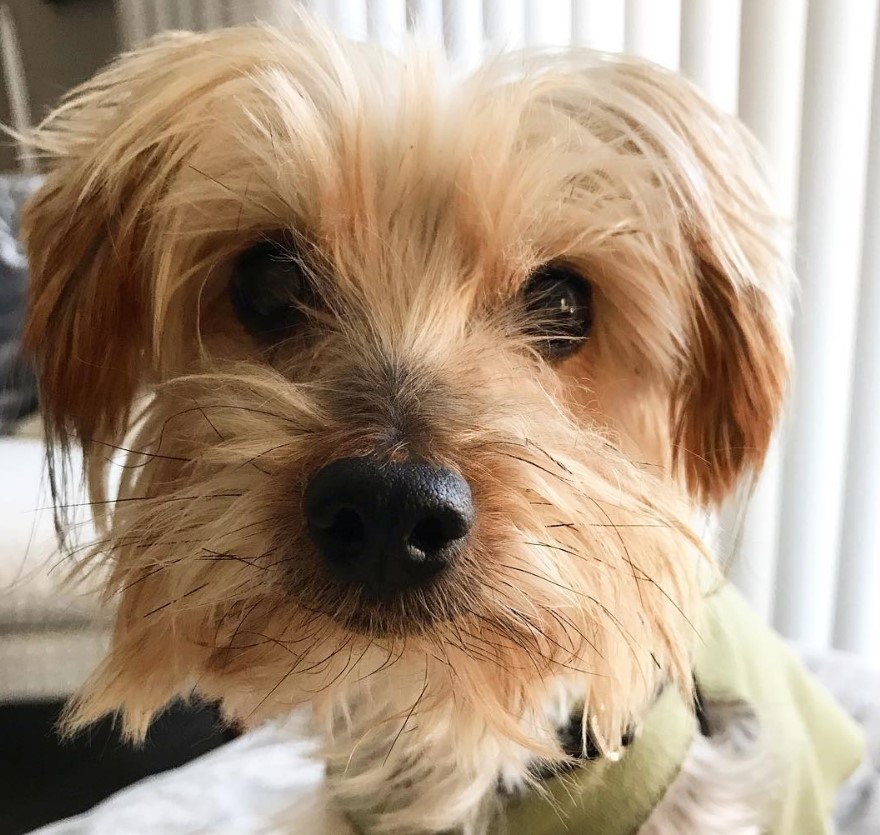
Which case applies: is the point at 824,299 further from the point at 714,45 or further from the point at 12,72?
the point at 12,72

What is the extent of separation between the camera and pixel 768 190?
1040mm

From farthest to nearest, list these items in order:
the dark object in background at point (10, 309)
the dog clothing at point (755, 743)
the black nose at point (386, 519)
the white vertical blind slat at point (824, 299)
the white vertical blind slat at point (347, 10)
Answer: the dark object in background at point (10, 309)
the white vertical blind slat at point (347, 10)
the white vertical blind slat at point (824, 299)
the dog clothing at point (755, 743)
the black nose at point (386, 519)

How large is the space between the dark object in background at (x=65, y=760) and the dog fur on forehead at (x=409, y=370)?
87 cm

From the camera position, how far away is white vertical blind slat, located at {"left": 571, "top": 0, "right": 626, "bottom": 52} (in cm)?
163

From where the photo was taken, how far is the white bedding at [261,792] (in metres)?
1.22

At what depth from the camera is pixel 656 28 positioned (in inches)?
61.9

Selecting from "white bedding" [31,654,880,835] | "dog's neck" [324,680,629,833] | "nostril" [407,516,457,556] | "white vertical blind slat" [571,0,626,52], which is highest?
"white vertical blind slat" [571,0,626,52]

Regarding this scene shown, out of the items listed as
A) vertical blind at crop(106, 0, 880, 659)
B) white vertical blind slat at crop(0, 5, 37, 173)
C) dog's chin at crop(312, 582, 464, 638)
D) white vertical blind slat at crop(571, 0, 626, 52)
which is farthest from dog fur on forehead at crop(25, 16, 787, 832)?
white vertical blind slat at crop(0, 5, 37, 173)

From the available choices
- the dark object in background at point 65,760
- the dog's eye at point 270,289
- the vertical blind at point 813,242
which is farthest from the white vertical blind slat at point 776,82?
the dark object in background at point 65,760

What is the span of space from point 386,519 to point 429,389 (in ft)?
0.51

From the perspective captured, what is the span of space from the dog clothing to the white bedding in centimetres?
17

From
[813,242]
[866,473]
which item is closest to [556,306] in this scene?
[813,242]

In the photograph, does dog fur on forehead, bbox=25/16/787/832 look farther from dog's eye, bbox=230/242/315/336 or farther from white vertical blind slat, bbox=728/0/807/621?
white vertical blind slat, bbox=728/0/807/621

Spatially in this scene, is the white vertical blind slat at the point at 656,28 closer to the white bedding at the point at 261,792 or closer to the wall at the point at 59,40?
the white bedding at the point at 261,792
